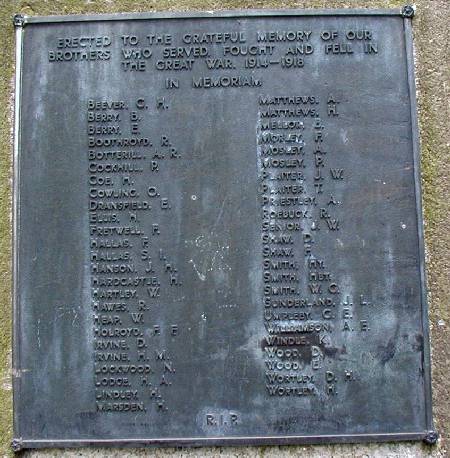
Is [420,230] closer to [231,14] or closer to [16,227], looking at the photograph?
[231,14]

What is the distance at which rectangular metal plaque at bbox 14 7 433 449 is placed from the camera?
3.19 meters

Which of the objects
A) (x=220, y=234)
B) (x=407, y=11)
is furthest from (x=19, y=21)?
(x=407, y=11)

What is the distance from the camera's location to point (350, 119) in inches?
129

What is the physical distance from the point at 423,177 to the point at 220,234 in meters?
1.28

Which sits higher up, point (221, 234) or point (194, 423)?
point (221, 234)

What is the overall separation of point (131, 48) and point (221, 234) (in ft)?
4.09

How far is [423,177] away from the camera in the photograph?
3.37 metres

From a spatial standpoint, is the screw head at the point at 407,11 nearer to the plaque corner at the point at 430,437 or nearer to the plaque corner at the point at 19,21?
the plaque corner at the point at 19,21

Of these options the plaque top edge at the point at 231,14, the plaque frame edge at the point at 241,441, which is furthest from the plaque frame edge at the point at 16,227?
the plaque top edge at the point at 231,14

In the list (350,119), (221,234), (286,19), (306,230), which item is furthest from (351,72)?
(221,234)

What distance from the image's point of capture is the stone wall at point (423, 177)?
3238mm

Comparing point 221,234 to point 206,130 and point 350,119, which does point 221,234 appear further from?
point 350,119

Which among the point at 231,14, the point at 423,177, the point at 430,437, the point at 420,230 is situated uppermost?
the point at 231,14

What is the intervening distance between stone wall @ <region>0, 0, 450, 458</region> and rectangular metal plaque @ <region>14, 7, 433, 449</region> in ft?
0.39
